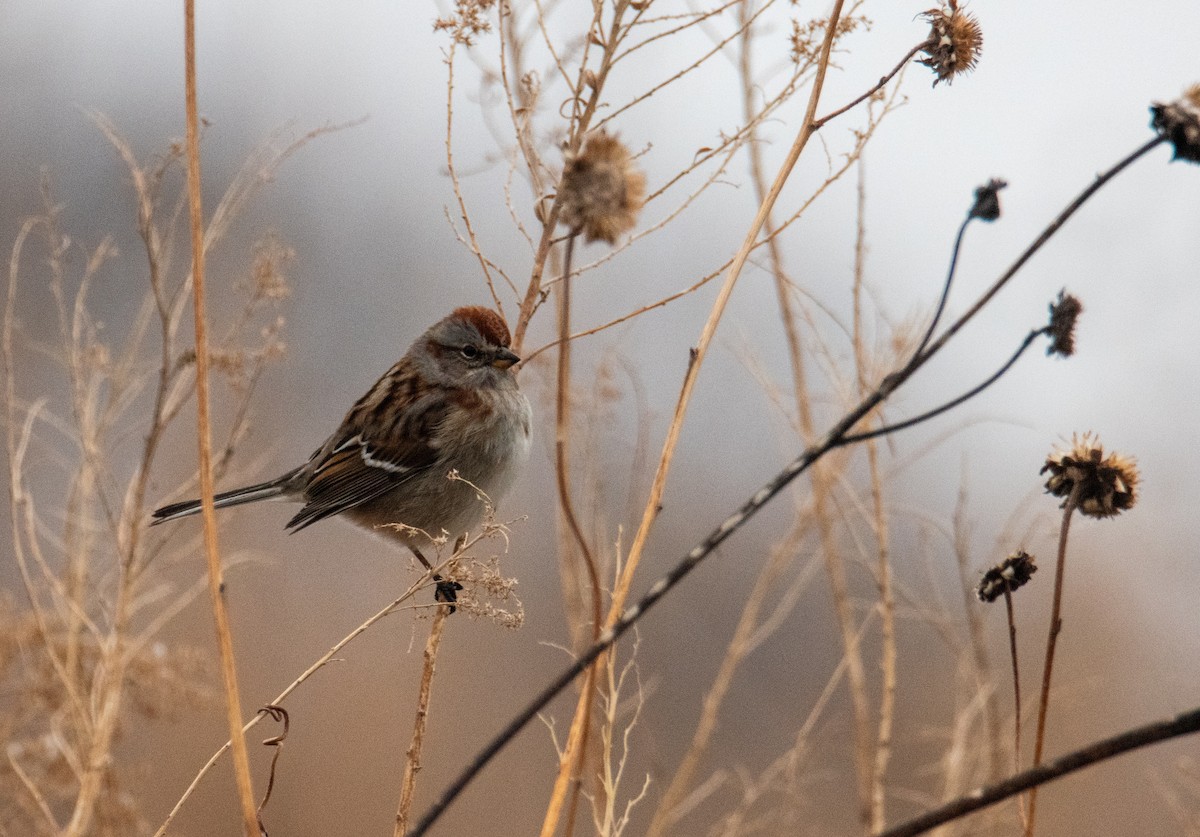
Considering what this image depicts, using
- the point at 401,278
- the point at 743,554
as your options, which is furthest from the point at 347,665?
the point at 401,278

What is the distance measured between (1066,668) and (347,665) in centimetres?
409

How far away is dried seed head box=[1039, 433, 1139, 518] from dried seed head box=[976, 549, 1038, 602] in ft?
0.44

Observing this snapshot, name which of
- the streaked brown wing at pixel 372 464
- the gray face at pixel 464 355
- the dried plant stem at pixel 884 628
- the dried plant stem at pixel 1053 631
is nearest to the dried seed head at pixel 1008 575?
the dried plant stem at pixel 1053 631

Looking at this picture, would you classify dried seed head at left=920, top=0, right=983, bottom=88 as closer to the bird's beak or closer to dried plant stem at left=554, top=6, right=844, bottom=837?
dried plant stem at left=554, top=6, right=844, bottom=837

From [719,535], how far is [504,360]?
2453 mm

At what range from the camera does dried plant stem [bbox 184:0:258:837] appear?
1.35 meters

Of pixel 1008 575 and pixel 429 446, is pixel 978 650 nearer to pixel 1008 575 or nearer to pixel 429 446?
pixel 1008 575

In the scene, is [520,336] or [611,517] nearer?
[520,336]

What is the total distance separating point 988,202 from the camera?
1340mm

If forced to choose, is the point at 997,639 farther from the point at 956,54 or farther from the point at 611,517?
the point at 956,54

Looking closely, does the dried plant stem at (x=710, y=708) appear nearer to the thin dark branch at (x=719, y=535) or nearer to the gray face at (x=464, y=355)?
the gray face at (x=464, y=355)

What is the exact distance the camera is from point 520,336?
2258 mm

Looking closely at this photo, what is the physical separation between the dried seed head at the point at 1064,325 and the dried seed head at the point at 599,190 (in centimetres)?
55

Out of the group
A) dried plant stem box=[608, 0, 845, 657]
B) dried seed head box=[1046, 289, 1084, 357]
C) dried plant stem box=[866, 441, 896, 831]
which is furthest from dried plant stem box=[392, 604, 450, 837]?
dried seed head box=[1046, 289, 1084, 357]
